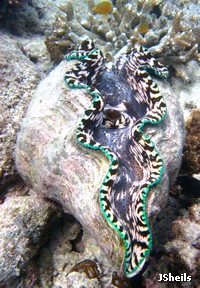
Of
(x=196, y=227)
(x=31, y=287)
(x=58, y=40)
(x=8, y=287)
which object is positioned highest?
(x=58, y=40)

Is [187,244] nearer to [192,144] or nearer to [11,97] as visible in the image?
[192,144]

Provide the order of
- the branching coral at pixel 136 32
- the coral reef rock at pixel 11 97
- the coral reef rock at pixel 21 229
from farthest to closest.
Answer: the branching coral at pixel 136 32, the coral reef rock at pixel 11 97, the coral reef rock at pixel 21 229

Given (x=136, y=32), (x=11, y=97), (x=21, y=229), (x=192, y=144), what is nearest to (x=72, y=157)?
(x=21, y=229)

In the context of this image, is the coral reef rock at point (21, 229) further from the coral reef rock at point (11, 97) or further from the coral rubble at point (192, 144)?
the coral rubble at point (192, 144)

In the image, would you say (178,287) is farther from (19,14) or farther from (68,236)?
(19,14)

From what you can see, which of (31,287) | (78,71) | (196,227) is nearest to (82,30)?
(78,71)

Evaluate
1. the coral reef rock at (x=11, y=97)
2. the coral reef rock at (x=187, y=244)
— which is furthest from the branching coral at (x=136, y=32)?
the coral reef rock at (x=187, y=244)
